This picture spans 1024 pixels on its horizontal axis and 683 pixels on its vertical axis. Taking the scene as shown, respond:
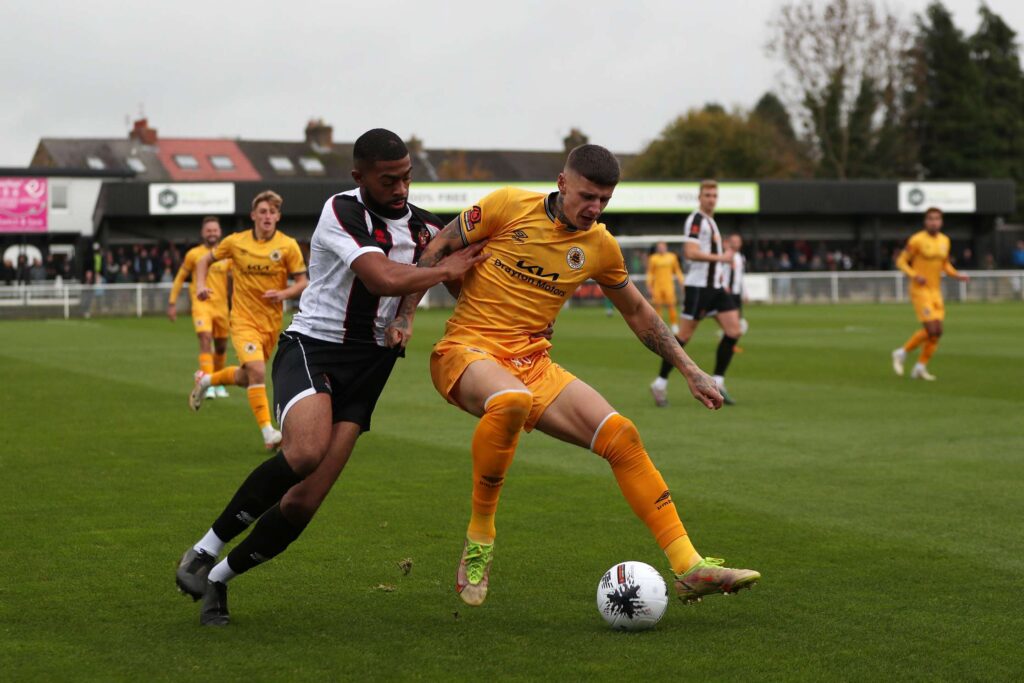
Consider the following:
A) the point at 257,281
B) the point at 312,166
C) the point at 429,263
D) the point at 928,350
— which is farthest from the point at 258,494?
the point at 312,166

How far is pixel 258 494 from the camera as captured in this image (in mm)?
5848

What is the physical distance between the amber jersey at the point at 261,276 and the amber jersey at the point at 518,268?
20.9 feet

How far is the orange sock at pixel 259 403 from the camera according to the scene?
12.0 meters

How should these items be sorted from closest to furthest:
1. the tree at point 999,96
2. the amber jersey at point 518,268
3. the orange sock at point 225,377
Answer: the amber jersey at point 518,268 → the orange sock at point 225,377 → the tree at point 999,96

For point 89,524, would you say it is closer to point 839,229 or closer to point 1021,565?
point 1021,565

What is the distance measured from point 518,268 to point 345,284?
2.74 feet

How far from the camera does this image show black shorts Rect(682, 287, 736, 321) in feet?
53.2

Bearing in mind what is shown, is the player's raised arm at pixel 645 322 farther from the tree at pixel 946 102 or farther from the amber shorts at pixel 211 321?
the tree at pixel 946 102

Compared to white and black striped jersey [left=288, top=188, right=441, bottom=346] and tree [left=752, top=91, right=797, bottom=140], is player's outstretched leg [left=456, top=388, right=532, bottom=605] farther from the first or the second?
tree [left=752, top=91, right=797, bottom=140]

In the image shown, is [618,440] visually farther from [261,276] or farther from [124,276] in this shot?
[124,276]

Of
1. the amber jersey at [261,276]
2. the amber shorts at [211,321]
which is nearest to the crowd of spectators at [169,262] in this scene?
the amber shorts at [211,321]

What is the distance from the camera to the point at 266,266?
12.7 m

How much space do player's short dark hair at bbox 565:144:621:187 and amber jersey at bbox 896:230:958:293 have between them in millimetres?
14133

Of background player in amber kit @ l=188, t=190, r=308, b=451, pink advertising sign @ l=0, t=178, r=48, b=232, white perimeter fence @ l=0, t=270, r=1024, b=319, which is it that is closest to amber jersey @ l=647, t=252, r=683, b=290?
white perimeter fence @ l=0, t=270, r=1024, b=319
